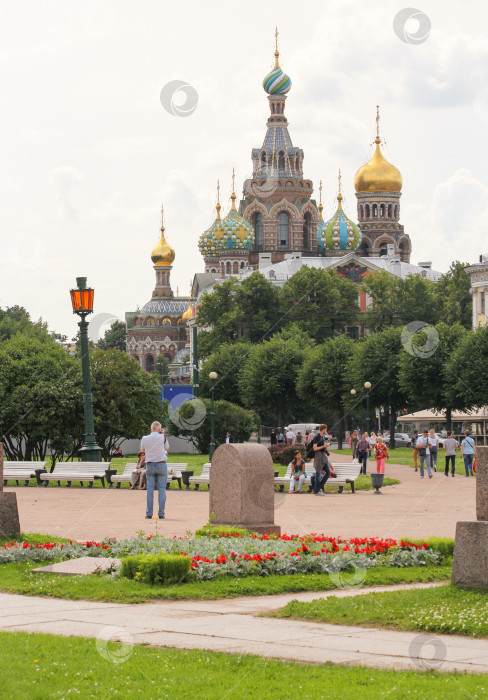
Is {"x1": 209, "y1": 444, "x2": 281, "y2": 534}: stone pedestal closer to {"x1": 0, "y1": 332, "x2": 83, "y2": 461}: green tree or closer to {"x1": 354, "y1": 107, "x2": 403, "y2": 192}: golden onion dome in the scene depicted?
{"x1": 0, "y1": 332, "x2": 83, "y2": 461}: green tree

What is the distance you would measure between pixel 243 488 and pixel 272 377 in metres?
54.8

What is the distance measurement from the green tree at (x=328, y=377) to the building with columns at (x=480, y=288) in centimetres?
795

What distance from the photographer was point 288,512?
66.1 ft

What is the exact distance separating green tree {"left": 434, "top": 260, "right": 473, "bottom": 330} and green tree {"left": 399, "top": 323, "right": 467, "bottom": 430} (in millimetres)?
19840

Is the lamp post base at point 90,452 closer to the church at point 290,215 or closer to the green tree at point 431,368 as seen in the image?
the green tree at point 431,368

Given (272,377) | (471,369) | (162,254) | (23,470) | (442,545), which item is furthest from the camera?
(162,254)

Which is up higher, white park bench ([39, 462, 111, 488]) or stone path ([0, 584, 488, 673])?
white park bench ([39, 462, 111, 488])

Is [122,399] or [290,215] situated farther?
[290,215]

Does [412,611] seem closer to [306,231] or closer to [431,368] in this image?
[431,368]

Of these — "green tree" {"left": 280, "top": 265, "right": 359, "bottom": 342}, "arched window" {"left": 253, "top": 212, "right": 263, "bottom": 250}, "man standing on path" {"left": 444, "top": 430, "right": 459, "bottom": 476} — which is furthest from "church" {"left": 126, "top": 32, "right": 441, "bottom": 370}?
"man standing on path" {"left": 444, "top": 430, "right": 459, "bottom": 476}

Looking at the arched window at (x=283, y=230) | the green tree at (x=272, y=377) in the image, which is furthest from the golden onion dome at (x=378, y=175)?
the green tree at (x=272, y=377)

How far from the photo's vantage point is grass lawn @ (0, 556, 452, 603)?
10617 millimetres

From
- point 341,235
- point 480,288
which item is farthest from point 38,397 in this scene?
point 341,235

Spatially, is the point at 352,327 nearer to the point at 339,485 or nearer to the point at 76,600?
the point at 339,485
